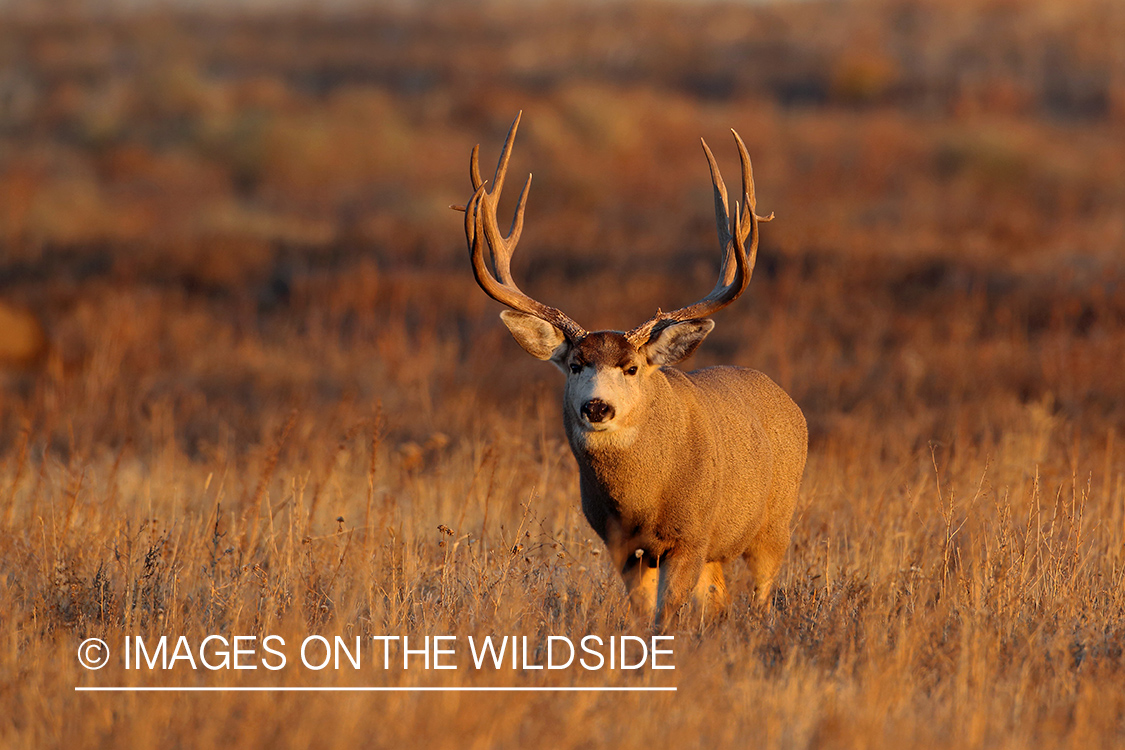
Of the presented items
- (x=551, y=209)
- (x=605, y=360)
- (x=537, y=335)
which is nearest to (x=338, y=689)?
(x=605, y=360)

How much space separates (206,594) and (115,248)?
642 inches

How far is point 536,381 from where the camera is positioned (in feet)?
48.4

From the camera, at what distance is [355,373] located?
15.5m

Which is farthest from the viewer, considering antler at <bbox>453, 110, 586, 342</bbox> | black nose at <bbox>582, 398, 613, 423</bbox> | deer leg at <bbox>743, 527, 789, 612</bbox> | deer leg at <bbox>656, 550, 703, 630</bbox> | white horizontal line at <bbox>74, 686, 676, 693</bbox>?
deer leg at <bbox>743, 527, 789, 612</bbox>

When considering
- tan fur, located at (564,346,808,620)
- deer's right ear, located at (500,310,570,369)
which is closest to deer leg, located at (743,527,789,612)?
tan fur, located at (564,346,808,620)

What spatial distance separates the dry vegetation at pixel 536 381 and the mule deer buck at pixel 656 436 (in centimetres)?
32

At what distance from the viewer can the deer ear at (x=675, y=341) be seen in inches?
254

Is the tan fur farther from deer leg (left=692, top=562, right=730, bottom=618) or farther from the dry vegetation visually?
the dry vegetation

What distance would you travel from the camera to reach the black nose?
598cm

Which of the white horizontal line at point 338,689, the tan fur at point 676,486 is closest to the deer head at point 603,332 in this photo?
the tan fur at point 676,486

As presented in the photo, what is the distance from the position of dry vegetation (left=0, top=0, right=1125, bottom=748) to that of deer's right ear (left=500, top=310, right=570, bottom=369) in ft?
3.42

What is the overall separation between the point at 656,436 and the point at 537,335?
29.6 inches

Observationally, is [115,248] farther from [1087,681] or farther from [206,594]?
[1087,681]

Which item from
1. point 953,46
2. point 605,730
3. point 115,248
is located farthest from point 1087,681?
point 953,46
